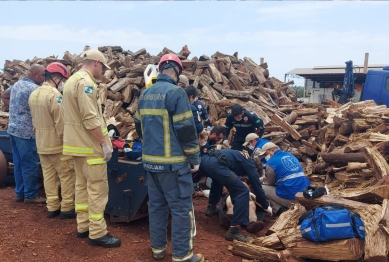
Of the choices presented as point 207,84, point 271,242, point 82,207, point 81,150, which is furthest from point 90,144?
point 207,84

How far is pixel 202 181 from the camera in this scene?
7.33 metres

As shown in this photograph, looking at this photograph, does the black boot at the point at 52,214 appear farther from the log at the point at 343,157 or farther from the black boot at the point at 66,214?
the log at the point at 343,157

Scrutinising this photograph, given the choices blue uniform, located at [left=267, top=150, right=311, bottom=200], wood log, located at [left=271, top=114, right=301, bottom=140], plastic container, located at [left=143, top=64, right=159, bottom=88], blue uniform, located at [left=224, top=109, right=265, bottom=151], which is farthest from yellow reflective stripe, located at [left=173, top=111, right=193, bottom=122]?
wood log, located at [left=271, top=114, right=301, bottom=140]

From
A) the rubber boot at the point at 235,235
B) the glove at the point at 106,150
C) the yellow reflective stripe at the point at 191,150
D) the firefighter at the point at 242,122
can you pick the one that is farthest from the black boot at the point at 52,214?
the firefighter at the point at 242,122

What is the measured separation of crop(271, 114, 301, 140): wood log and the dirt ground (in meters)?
4.58

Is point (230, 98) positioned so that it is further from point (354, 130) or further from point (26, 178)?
point (26, 178)

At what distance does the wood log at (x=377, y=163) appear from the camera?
5.41 meters

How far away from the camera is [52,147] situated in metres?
5.12

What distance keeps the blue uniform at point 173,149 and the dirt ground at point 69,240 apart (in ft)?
1.84

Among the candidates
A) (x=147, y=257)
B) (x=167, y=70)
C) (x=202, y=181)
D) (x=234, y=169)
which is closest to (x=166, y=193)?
(x=147, y=257)

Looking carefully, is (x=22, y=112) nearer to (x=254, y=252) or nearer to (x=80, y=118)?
(x=80, y=118)

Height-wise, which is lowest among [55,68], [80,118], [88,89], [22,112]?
[22,112]

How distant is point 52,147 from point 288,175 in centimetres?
360

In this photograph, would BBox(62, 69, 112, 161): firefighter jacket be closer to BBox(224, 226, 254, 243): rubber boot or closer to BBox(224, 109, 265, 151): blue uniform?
BBox(224, 226, 254, 243): rubber boot
